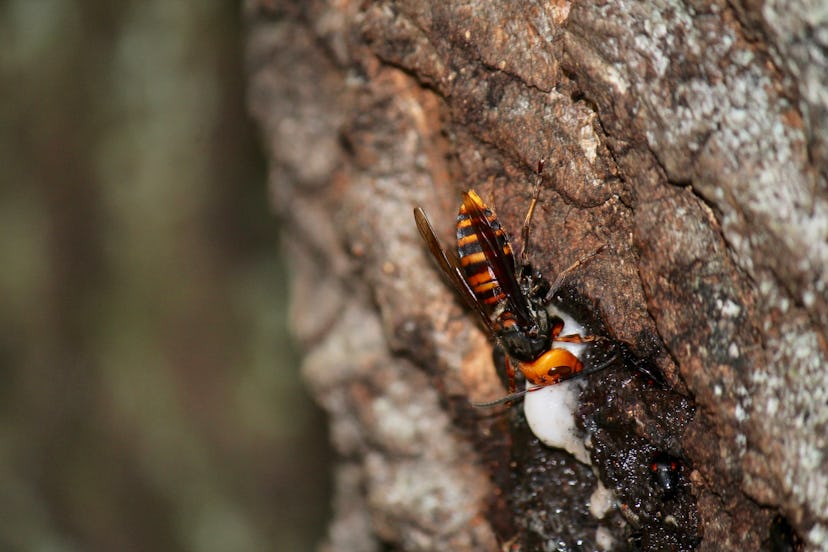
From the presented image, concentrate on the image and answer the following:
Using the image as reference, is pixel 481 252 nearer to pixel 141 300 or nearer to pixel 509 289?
pixel 509 289

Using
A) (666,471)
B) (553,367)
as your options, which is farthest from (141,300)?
(666,471)

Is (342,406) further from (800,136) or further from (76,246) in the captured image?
(76,246)

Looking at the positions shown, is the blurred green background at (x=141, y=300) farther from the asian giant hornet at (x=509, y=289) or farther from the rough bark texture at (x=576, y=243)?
the asian giant hornet at (x=509, y=289)

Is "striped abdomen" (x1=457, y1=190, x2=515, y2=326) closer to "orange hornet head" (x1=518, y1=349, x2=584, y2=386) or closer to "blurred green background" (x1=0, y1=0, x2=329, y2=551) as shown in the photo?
"orange hornet head" (x1=518, y1=349, x2=584, y2=386)

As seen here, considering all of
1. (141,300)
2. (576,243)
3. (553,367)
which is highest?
(576,243)

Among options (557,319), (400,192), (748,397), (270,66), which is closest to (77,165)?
(270,66)

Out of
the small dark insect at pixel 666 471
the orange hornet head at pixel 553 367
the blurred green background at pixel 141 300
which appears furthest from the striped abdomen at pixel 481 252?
the blurred green background at pixel 141 300
